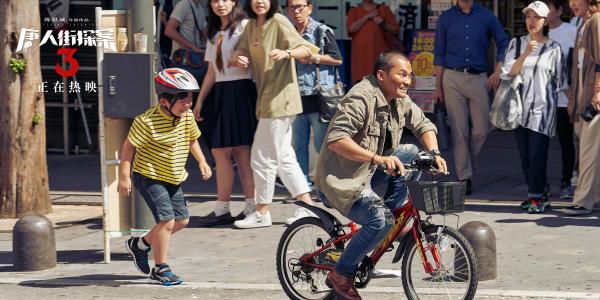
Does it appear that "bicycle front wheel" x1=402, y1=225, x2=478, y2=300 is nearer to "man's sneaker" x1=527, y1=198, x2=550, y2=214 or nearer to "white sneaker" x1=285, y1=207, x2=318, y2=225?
"white sneaker" x1=285, y1=207, x2=318, y2=225

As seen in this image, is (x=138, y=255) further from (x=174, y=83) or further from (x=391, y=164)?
(x=391, y=164)

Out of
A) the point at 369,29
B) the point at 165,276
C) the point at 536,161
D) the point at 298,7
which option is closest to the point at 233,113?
the point at 298,7

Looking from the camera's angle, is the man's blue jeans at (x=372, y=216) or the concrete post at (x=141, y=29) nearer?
the man's blue jeans at (x=372, y=216)

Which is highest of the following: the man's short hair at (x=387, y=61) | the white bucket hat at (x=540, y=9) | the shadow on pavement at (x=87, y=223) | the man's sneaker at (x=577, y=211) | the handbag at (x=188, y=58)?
the white bucket hat at (x=540, y=9)

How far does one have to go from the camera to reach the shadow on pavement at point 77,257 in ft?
32.5

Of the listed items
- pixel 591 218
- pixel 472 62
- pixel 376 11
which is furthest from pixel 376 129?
pixel 376 11

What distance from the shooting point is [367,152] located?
747 cm

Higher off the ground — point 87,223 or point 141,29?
point 141,29

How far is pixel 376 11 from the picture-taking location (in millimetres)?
14758

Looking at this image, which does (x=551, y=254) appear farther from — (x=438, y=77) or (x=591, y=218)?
(x=438, y=77)

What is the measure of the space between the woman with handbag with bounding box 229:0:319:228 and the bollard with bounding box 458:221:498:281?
2.27m

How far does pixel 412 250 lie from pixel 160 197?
196 centimetres

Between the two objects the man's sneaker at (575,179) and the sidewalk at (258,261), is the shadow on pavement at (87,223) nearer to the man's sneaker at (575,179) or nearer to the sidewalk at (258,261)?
the sidewalk at (258,261)

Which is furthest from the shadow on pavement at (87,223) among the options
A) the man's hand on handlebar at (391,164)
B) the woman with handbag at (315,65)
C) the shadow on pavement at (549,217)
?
the man's hand on handlebar at (391,164)
